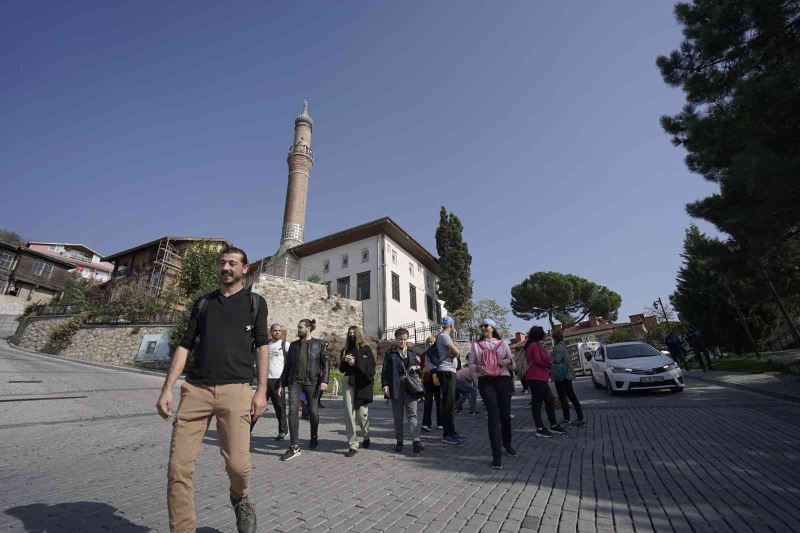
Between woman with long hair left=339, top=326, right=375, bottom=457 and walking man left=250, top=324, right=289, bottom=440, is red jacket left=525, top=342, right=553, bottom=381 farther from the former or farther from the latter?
walking man left=250, top=324, right=289, bottom=440

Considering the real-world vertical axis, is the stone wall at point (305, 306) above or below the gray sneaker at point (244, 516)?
above

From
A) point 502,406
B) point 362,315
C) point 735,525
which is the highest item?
point 362,315

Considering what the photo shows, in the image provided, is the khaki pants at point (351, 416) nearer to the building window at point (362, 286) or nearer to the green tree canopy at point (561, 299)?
the building window at point (362, 286)

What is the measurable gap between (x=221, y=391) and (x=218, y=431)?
0.27 metres

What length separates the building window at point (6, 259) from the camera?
1657 inches

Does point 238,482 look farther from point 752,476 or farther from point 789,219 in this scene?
point 789,219

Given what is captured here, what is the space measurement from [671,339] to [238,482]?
54.4 feet

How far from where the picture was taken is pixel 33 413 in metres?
7.95

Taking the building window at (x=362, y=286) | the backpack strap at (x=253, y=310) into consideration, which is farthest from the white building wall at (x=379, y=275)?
the backpack strap at (x=253, y=310)

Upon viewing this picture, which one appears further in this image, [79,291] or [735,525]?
[79,291]

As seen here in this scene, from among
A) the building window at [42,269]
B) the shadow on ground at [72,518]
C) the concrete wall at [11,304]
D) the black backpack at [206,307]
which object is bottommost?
the shadow on ground at [72,518]

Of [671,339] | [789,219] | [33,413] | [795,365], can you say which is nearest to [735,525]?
[789,219]

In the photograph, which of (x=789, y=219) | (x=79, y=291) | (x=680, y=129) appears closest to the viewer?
(x=789, y=219)

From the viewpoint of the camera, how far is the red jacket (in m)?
6.10
